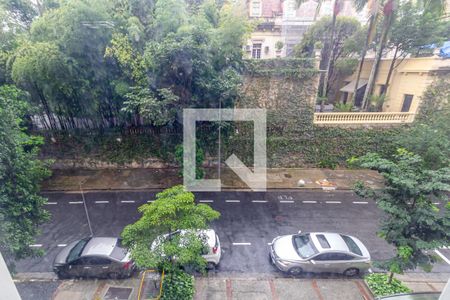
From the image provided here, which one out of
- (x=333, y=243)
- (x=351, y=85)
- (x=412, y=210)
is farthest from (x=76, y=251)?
(x=351, y=85)

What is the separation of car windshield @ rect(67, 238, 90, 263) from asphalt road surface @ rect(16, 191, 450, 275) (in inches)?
22.9

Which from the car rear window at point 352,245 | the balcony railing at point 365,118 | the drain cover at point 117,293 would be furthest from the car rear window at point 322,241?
the balcony railing at point 365,118

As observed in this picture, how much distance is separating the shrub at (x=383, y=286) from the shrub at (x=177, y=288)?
3.32 m

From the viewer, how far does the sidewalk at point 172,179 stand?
26.3 ft

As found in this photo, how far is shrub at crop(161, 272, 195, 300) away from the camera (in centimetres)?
387

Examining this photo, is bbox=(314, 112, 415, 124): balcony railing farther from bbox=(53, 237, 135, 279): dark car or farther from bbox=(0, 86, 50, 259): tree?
bbox=(0, 86, 50, 259): tree

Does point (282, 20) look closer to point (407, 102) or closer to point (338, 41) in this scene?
point (338, 41)

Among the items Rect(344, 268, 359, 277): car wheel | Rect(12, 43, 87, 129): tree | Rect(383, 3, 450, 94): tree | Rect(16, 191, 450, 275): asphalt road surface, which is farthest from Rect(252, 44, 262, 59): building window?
Rect(344, 268, 359, 277): car wheel

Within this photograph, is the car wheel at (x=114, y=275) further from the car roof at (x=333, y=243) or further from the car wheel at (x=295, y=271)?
the car roof at (x=333, y=243)

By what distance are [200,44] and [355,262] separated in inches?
247

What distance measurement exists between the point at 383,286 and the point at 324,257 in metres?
1.04

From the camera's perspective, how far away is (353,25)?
36.5 ft

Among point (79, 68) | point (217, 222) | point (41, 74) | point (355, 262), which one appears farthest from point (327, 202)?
point (41, 74)

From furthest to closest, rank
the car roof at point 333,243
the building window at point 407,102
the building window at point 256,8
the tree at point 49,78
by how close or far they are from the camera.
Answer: the building window at point 256,8, the building window at point 407,102, the tree at point 49,78, the car roof at point 333,243
